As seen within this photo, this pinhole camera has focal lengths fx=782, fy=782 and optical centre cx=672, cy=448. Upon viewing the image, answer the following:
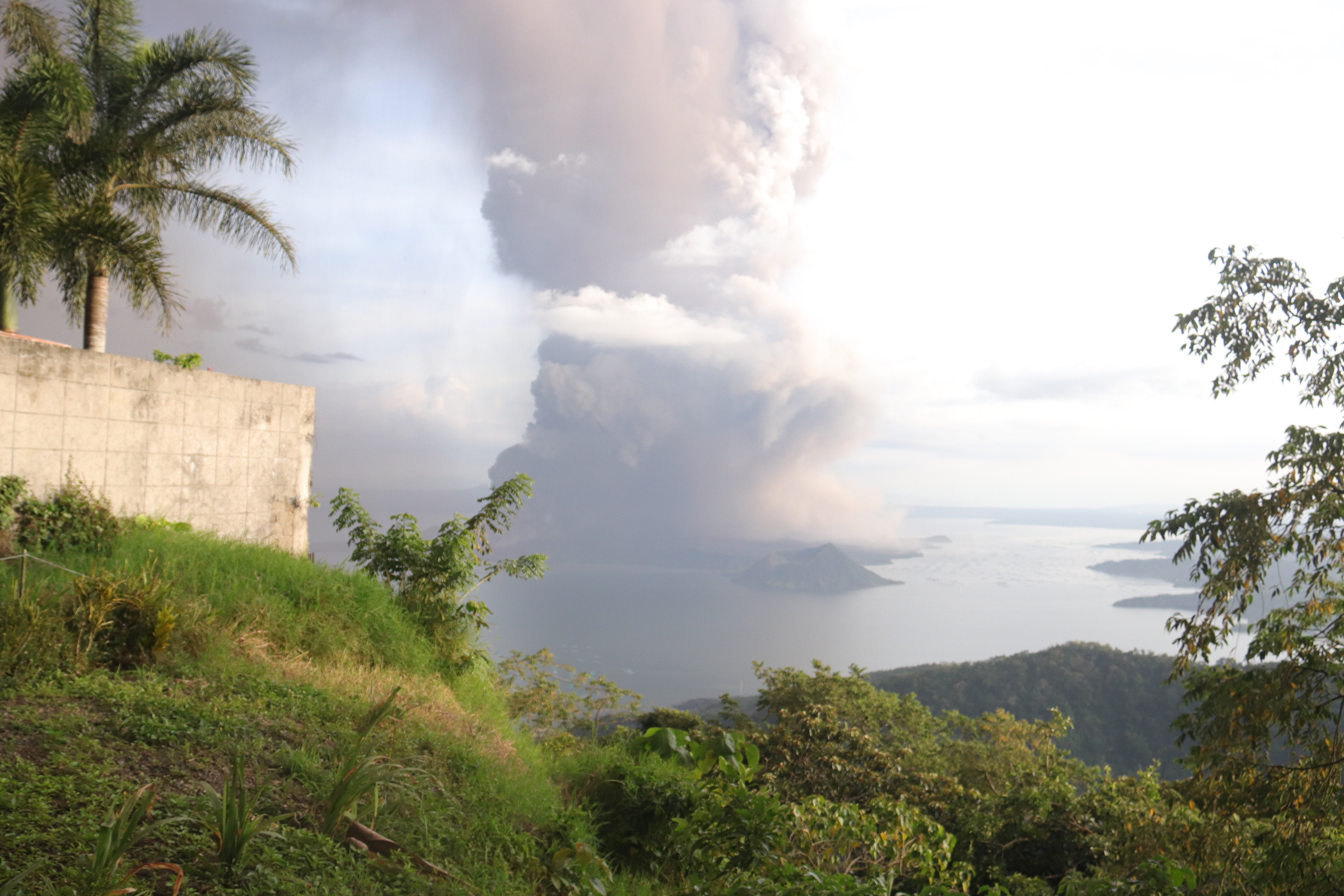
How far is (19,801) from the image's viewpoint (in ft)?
10.3

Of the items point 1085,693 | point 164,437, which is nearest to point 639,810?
point 164,437

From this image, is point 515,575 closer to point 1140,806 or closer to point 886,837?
point 886,837

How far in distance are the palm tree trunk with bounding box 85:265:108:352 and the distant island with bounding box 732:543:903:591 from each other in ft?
342

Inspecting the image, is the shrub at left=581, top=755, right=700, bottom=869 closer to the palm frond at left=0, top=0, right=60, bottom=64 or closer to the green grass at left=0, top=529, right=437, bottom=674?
the green grass at left=0, top=529, right=437, bottom=674

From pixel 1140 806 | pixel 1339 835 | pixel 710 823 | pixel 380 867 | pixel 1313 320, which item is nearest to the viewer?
pixel 380 867

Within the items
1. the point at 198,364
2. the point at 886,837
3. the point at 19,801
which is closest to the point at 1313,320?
the point at 886,837

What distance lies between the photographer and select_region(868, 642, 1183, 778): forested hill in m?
27.6

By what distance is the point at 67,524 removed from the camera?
326 inches

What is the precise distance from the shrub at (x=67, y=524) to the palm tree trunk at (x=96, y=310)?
9.65 feet

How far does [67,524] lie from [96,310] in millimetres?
3985

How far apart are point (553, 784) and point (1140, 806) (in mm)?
6607

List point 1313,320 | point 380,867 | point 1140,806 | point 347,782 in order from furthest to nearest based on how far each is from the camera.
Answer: point 1140,806
point 1313,320
point 347,782
point 380,867

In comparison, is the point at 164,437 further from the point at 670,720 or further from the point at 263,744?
the point at 670,720

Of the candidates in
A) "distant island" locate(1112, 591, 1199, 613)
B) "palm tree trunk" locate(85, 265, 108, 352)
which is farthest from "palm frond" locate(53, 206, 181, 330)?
"distant island" locate(1112, 591, 1199, 613)
